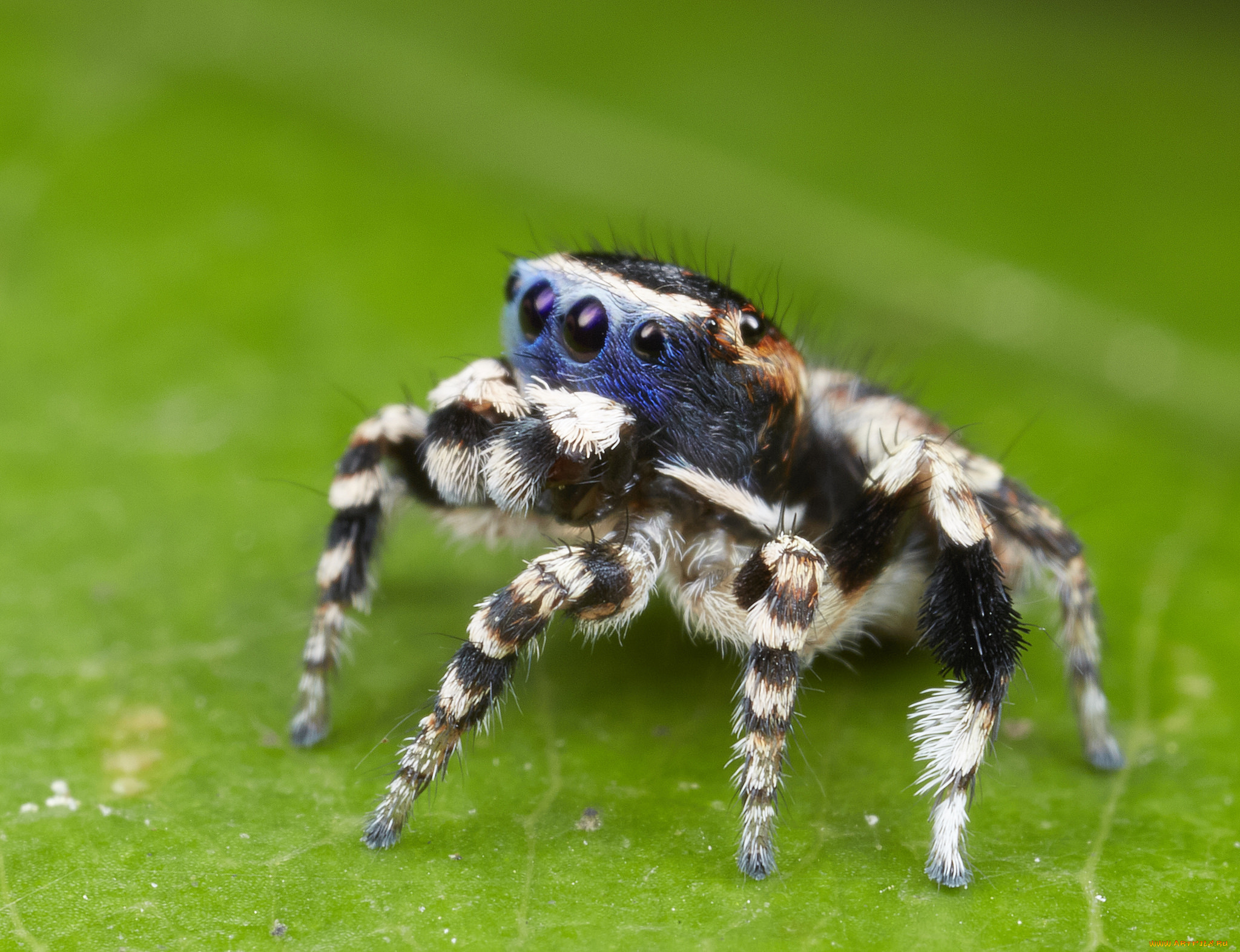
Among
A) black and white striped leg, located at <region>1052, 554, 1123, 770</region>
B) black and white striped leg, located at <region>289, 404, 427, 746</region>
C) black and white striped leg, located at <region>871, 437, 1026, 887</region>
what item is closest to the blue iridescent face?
black and white striped leg, located at <region>289, 404, 427, 746</region>

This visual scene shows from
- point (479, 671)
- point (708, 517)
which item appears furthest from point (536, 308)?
point (479, 671)

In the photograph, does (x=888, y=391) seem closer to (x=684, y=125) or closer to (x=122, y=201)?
(x=684, y=125)

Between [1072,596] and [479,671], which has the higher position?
[1072,596]

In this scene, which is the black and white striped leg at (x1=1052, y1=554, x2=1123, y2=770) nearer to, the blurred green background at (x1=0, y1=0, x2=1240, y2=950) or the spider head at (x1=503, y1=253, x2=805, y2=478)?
the blurred green background at (x1=0, y1=0, x2=1240, y2=950)

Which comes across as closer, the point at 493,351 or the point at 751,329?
the point at 751,329

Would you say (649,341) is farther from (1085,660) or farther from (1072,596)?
(1085,660)

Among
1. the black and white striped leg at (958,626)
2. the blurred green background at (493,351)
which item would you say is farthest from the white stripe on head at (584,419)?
the blurred green background at (493,351)

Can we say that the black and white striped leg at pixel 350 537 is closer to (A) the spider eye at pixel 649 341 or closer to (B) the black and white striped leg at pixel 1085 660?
(A) the spider eye at pixel 649 341
